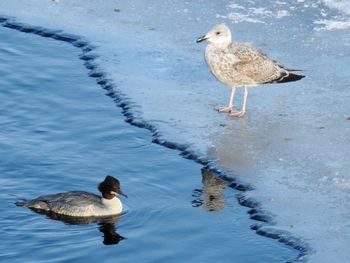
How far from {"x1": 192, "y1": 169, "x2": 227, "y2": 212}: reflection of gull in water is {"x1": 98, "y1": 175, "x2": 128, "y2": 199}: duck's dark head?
2.47ft

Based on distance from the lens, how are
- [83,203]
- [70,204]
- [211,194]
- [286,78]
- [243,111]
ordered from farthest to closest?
[286,78]
[243,111]
[211,194]
[83,203]
[70,204]

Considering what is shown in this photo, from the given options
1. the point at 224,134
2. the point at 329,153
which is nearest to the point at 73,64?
the point at 224,134

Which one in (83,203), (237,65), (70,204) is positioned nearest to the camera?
(70,204)

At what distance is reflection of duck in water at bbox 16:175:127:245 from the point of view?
402 inches

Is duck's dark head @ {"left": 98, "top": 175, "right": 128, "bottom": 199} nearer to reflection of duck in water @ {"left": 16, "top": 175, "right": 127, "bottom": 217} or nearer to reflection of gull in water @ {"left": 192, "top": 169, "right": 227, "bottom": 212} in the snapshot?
reflection of duck in water @ {"left": 16, "top": 175, "right": 127, "bottom": 217}

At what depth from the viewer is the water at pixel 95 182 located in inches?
365

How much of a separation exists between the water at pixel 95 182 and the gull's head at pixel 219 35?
4.75ft

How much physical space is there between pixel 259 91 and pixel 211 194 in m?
3.23

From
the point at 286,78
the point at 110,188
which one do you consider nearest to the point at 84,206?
the point at 110,188

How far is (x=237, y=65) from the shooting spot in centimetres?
1262

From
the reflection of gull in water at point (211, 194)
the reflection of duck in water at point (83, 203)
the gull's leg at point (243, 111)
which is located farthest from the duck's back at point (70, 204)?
the gull's leg at point (243, 111)

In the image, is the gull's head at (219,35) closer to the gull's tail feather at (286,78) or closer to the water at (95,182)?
the gull's tail feather at (286,78)

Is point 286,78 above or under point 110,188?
above

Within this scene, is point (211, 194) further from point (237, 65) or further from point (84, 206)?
point (237, 65)
